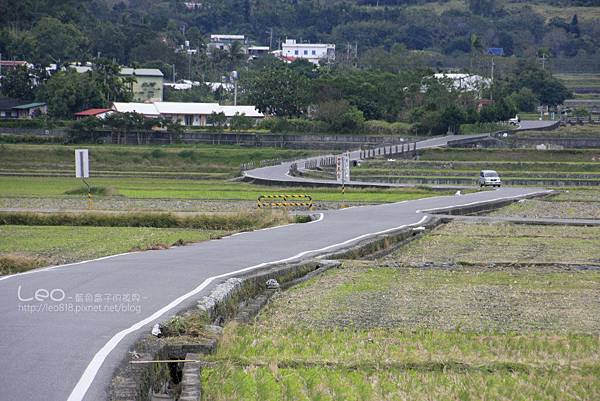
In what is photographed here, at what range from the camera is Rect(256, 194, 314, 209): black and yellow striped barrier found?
42.3 m

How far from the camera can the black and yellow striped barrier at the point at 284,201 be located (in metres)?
42.3

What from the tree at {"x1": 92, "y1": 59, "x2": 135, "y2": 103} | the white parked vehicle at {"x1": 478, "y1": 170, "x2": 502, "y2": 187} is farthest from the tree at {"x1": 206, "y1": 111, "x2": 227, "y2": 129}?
the white parked vehicle at {"x1": 478, "y1": 170, "x2": 502, "y2": 187}

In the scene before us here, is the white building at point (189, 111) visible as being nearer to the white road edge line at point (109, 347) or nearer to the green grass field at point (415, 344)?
the green grass field at point (415, 344)

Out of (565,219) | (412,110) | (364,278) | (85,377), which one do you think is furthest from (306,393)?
(412,110)

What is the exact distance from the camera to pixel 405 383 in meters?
11.1

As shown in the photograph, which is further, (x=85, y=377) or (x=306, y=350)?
(x=306, y=350)

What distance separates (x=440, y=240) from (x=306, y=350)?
762 inches

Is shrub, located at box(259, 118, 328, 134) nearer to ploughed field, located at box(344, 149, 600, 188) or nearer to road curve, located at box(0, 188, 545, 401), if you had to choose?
ploughed field, located at box(344, 149, 600, 188)

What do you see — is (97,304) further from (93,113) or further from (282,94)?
(282,94)

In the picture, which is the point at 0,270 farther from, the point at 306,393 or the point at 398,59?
the point at 398,59

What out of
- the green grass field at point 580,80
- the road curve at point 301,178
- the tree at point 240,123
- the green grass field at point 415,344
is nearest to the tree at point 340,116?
the tree at point 240,123

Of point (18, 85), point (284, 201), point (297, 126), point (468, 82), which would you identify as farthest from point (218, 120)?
point (284, 201)

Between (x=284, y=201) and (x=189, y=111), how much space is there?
2902 inches

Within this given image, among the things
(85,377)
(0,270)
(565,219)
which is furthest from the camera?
(565,219)
